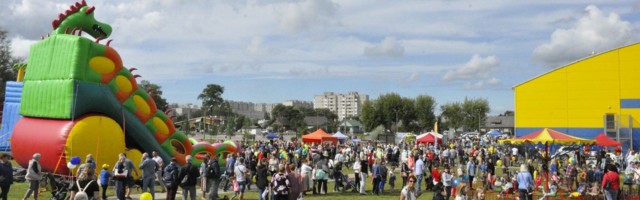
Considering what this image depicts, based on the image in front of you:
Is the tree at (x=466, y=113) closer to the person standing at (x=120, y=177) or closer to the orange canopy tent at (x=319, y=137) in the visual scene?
the orange canopy tent at (x=319, y=137)

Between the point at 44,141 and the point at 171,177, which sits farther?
the point at 44,141

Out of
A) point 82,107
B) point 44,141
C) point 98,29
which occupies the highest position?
point 98,29

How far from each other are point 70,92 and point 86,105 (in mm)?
626

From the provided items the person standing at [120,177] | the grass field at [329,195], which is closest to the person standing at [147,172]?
the person standing at [120,177]

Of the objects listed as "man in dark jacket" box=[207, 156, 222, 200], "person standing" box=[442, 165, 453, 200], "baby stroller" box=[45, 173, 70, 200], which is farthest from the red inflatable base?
"person standing" box=[442, 165, 453, 200]

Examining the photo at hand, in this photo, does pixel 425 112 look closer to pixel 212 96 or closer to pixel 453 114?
pixel 453 114

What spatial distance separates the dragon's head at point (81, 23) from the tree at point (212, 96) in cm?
9399

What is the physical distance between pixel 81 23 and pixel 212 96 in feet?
314

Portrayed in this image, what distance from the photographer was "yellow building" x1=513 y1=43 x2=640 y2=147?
119 feet

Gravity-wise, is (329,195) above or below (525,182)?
below

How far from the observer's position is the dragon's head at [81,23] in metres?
18.4

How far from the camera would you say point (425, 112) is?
279 ft

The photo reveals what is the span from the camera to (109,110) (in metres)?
17.5

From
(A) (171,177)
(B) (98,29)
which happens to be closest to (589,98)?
(B) (98,29)
